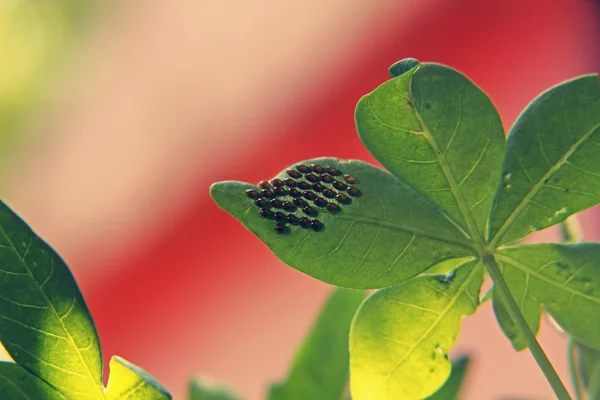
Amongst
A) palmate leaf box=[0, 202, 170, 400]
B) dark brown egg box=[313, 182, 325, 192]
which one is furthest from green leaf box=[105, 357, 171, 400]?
dark brown egg box=[313, 182, 325, 192]

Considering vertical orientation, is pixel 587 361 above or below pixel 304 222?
below

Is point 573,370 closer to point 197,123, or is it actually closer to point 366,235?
point 366,235

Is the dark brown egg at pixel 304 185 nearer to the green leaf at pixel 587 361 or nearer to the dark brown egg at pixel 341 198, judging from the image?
the dark brown egg at pixel 341 198

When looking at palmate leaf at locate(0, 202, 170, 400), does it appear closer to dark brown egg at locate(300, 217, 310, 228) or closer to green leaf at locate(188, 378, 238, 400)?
dark brown egg at locate(300, 217, 310, 228)

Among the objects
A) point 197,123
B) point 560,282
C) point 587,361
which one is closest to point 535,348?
point 560,282

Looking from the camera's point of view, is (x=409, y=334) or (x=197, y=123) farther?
(x=197, y=123)
